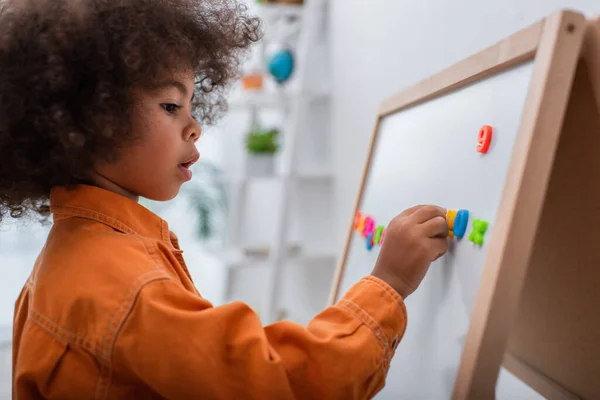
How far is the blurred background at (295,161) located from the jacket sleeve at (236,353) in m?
1.02

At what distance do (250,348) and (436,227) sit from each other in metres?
0.26

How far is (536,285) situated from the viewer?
0.70 meters

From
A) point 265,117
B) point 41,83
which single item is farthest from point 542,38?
point 265,117

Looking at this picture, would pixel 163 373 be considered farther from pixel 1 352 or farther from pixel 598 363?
pixel 1 352

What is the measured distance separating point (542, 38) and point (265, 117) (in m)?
2.14

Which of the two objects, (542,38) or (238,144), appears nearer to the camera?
(542,38)

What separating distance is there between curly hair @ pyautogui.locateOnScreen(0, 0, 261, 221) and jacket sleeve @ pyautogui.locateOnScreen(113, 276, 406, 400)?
8.6 inches

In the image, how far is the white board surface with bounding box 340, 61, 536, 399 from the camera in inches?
22.7

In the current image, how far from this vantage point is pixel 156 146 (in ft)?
2.29

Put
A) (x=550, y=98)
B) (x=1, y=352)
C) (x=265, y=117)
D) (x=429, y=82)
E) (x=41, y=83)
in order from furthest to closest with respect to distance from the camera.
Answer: (x=265, y=117) → (x=1, y=352) → (x=429, y=82) → (x=41, y=83) → (x=550, y=98)

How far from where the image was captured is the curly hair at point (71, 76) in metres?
0.65

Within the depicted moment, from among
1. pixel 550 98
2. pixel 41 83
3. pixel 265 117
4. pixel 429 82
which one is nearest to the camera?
pixel 550 98

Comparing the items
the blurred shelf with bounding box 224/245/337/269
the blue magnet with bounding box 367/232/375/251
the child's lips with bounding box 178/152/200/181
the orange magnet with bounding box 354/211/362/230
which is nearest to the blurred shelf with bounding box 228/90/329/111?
the blurred shelf with bounding box 224/245/337/269

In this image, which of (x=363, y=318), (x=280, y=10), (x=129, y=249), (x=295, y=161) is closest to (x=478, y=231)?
(x=363, y=318)
